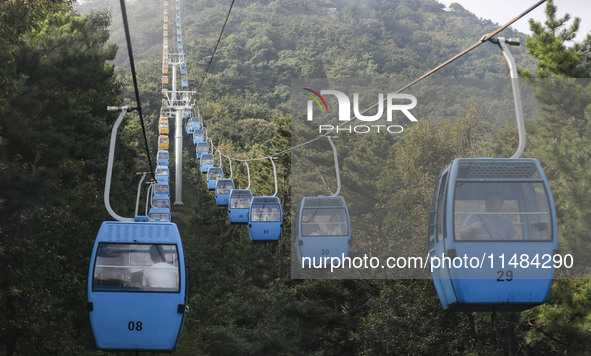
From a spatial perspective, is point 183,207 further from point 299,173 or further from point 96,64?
point 96,64

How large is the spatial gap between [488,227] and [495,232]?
0.10m

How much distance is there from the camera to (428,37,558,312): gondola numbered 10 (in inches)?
318

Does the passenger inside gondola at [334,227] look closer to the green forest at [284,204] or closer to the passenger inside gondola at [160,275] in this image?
the green forest at [284,204]

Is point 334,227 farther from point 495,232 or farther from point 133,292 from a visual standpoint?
point 495,232

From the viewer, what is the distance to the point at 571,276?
19.6 m

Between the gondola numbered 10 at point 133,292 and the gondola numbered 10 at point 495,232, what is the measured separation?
3.62 meters

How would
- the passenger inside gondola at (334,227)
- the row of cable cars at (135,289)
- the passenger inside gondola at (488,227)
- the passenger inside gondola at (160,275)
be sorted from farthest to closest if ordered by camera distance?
the passenger inside gondola at (334,227) < the passenger inside gondola at (160,275) < the row of cable cars at (135,289) < the passenger inside gondola at (488,227)

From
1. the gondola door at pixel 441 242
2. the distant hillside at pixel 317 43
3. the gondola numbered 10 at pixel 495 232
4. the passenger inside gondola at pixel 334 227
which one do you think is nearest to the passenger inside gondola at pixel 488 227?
the gondola numbered 10 at pixel 495 232

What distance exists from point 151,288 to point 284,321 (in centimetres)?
2182

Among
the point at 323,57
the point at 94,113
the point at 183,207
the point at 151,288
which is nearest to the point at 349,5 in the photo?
the point at 323,57

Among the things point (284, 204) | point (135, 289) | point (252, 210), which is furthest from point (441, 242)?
point (284, 204)

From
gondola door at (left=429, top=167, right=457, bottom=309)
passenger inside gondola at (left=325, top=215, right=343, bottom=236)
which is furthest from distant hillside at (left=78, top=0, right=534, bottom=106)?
gondola door at (left=429, top=167, right=457, bottom=309)

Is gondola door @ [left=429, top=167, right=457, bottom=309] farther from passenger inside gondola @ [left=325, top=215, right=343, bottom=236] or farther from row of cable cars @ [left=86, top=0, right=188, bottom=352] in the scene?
passenger inside gondola @ [left=325, top=215, right=343, bottom=236]

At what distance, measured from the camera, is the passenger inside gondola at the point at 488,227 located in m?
8.24
